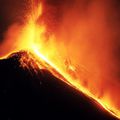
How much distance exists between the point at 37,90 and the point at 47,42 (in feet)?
22.3

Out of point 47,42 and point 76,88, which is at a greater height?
point 47,42

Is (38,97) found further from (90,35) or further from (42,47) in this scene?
(90,35)

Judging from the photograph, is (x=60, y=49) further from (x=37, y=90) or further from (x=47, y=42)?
(x=37, y=90)


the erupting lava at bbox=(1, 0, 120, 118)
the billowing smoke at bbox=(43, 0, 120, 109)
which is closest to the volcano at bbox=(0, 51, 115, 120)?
the erupting lava at bbox=(1, 0, 120, 118)

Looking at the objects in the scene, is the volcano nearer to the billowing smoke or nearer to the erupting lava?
the erupting lava

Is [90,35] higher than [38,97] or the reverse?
higher

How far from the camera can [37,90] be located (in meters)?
20.3

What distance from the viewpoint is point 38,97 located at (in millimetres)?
19938

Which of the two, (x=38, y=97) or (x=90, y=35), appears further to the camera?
A: (x=90, y=35)

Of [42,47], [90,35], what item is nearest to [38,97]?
[42,47]

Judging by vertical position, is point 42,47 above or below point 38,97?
above

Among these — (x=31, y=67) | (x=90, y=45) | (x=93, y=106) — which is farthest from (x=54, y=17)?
(x=93, y=106)

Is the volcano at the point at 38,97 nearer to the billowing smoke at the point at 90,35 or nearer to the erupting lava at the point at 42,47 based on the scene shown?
the erupting lava at the point at 42,47

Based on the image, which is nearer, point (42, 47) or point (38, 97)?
point (38, 97)
